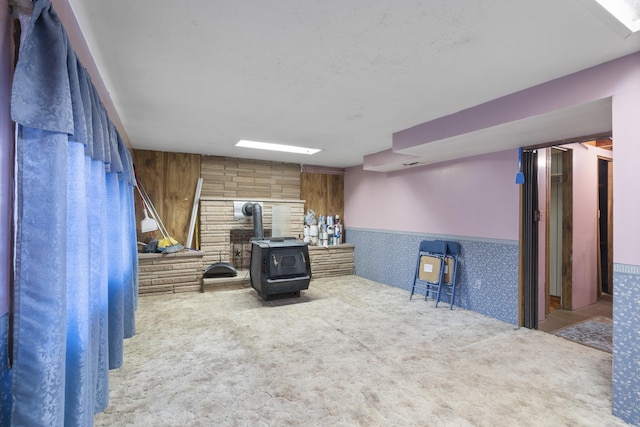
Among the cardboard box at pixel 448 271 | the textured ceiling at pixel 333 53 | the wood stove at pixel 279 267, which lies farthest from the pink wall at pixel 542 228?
the wood stove at pixel 279 267

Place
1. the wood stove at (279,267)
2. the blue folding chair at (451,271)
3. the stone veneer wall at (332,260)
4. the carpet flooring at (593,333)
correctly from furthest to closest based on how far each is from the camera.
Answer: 1. the stone veneer wall at (332,260)
2. the wood stove at (279,267)
3. the blue folding chair at (451,271)
4. the carpet flooring at (593,333)

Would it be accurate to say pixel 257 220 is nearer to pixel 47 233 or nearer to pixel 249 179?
pixel 249 179

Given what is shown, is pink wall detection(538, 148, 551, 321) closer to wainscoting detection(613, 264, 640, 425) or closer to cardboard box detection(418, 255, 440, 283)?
cardboard box detection(418, 255, 440, 283)

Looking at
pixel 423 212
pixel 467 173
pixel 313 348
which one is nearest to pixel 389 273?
pixel 423 212

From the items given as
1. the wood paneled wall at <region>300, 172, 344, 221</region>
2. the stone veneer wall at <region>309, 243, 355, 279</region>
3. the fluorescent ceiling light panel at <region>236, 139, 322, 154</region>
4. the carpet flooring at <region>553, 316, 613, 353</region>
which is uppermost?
the fluorescent ceiling light panel at <region>236, 139, 322, 154</region>

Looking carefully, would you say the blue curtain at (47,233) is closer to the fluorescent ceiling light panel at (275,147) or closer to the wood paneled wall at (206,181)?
the fluorescent ceiling light panel at (275,147)

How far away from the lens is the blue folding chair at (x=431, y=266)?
4.18m

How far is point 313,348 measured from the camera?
2834mm

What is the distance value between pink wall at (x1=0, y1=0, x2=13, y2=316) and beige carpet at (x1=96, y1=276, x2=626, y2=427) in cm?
133

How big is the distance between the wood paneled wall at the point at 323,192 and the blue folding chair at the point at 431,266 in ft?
7.97

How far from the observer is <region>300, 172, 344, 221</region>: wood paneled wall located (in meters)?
6.29

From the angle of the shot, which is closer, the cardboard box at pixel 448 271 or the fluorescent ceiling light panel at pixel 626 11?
the fluorescent ceiling light panel at pixel 626 11

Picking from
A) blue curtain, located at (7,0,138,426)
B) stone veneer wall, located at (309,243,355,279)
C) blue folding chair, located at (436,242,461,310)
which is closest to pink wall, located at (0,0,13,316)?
blue curtain, located at (7,0,138,426)

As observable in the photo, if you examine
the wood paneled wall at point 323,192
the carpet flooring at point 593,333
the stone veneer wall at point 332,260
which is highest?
the wood paneled wall at point 323,192
